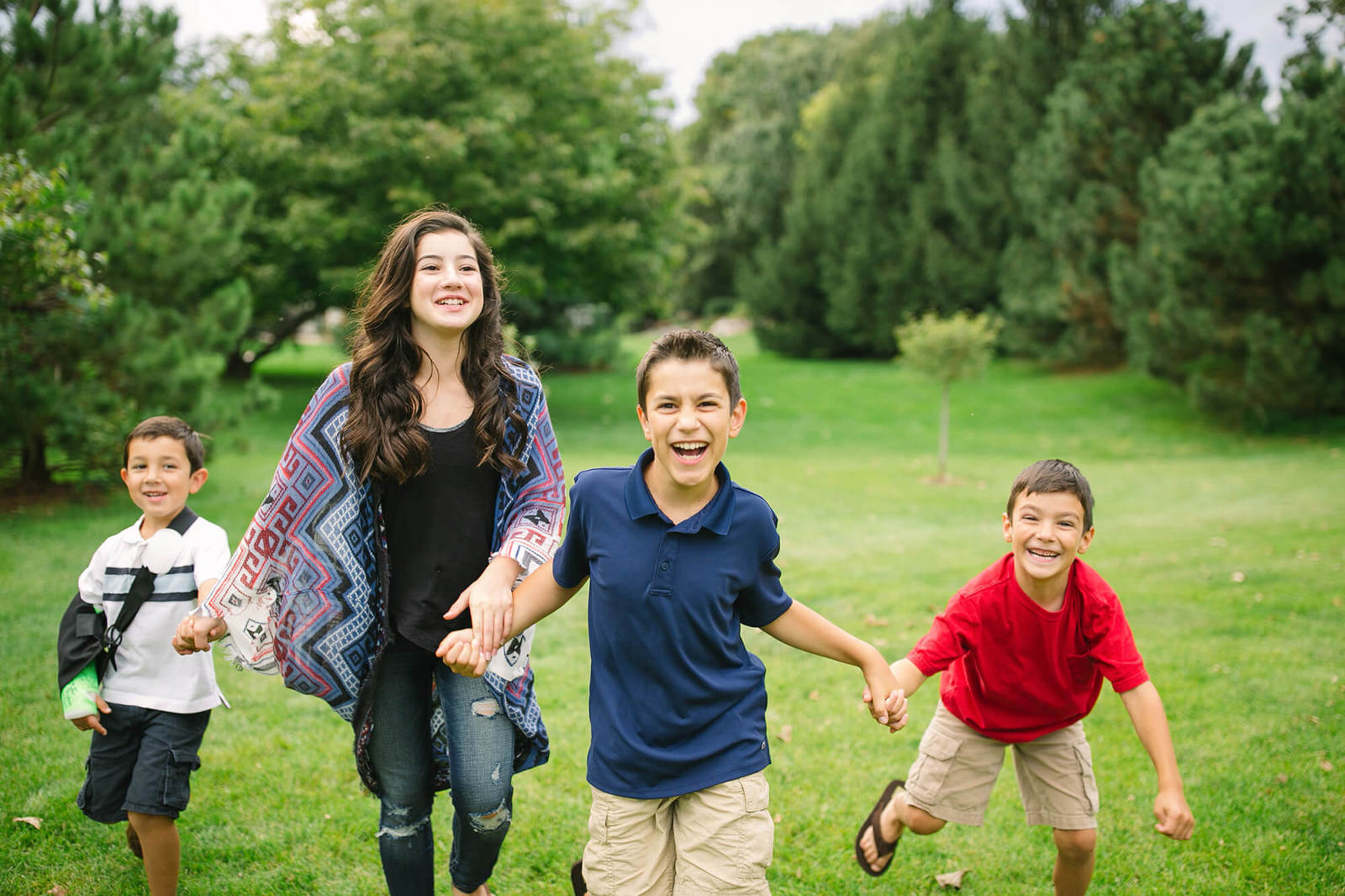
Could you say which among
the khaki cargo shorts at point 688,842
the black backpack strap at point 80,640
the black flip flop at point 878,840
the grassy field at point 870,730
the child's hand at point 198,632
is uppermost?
the child's hand at point 198,632

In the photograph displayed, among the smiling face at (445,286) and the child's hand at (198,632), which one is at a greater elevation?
the smiling face at (445,286)

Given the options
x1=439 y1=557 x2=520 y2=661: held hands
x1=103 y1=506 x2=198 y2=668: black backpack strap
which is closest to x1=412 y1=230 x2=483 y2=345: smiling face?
x1=439 y1=557 x2=520 y2=661: held hands

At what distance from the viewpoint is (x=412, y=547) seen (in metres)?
2.90

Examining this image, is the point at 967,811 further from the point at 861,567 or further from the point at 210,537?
the point at 861,567

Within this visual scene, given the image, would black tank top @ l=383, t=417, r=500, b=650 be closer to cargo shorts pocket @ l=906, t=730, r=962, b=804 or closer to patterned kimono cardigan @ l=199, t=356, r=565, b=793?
patterned kimono cardigan @ l=199, t=356, r=565, b=793

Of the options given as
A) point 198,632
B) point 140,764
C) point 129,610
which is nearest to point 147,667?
point 129,610

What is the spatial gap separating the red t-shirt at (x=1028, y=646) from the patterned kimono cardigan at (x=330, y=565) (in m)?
1.27

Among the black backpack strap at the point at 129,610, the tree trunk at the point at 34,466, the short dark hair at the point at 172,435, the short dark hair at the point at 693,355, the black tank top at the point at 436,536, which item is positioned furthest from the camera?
the tree trunk at the point at 34,466

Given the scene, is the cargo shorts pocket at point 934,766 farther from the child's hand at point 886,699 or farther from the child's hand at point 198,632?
the child's hand at point 198,632

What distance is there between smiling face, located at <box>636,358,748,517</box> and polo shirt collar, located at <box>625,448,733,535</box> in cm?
5

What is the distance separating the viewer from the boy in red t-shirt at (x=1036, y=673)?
2.99 metres

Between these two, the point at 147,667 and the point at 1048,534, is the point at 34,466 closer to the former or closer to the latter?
the point at 147,667

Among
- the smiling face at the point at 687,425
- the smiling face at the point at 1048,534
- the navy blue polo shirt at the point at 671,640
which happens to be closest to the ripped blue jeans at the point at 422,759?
the navy blue polo shirt at the point at 671,640

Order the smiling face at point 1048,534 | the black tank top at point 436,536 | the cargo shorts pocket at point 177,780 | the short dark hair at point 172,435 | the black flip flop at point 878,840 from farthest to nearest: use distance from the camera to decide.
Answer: the black flip flop at point 878,840 → the short dark hair at point 172,435 → the cargo shorts pocket at point 177,780 → the smiling face at point 1048,534 → the black tank top at point 436,536
